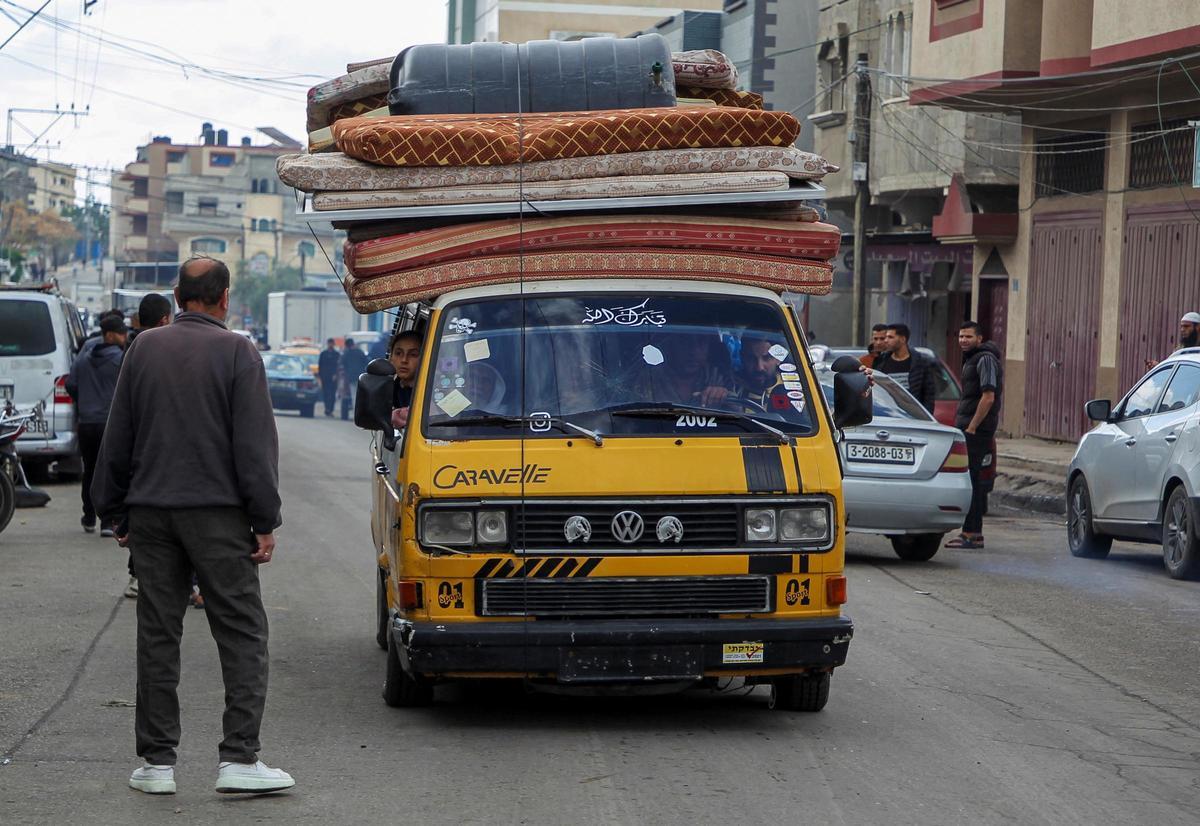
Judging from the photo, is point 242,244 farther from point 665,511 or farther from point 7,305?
point 665,511

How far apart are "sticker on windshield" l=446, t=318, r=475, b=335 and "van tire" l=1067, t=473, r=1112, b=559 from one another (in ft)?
28.0

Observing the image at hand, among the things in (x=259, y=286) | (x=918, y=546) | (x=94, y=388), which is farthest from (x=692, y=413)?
(x=259, y=286)

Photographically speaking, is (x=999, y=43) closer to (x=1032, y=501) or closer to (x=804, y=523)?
(x=1032, y=501)

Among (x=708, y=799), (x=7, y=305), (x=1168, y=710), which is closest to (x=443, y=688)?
(x=708, y=799)

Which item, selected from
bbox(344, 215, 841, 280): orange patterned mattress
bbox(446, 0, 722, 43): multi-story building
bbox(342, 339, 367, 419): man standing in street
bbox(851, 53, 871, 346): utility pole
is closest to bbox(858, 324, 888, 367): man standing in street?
bbox(344, 215, 841, 280): orange patterned mattress

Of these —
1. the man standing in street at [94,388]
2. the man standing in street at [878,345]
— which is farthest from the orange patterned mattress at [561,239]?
the man standing in street at [878,345]

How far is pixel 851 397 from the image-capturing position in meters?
8.12

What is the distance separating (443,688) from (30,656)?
2.35 m

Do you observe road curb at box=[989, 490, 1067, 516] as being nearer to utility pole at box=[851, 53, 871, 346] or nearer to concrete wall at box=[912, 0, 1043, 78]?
concrete wall at box=[912, 0, 1043, 78]

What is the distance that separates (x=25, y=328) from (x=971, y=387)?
10510 millimetres

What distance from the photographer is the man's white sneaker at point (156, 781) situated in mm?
6254

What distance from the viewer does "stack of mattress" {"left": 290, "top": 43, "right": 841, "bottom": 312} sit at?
7871 millimetres

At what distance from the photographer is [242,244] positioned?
366 ft

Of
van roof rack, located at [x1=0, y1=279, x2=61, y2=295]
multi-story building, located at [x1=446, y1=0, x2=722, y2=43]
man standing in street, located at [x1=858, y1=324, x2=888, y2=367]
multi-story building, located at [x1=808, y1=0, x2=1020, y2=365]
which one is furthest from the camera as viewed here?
multi-story building, located at [x1=446, y1=0, x2=722, y2=43]
